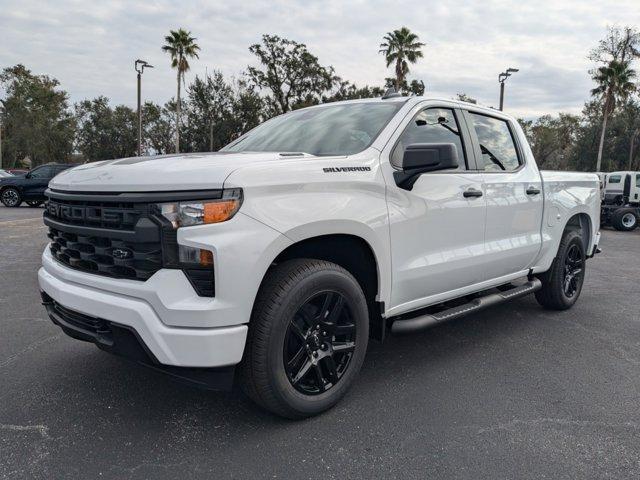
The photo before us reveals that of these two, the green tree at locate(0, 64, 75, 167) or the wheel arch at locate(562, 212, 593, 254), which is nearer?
the wheel arch at locate(562, 212, 593, 254)

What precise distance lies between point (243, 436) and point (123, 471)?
0.59 m

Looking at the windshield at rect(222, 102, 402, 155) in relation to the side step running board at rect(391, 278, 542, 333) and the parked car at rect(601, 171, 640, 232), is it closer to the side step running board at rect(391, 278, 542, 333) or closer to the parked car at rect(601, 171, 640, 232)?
the side step running board at rect(391, 278, 542, 333)

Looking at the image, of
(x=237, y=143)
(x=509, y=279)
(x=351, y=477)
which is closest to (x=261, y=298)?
(x=351, y=477)

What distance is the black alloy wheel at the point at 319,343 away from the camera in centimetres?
275

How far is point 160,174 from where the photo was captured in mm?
2430

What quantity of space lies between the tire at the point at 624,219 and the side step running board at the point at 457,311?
44.5 ft

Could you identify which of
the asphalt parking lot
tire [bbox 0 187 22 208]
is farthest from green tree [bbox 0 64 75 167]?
the asphalt parking lot

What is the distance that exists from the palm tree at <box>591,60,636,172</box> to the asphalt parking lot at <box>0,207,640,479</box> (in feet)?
117

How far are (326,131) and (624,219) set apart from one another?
15823 millimetres

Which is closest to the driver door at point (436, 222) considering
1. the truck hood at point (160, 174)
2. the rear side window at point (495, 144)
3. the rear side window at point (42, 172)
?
the rear side window at point (495, 144)

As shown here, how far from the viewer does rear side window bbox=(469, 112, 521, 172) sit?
410 cm

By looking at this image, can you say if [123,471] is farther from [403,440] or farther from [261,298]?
[403,440]

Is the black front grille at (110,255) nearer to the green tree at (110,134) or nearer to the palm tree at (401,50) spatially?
the palm tree at (401,50)

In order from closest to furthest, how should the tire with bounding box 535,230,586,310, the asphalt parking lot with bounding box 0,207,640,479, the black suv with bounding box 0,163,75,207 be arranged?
1. the asphalt parking lot with bounding box 0,207,640,479
2. the tire with bounding box 535,230,586,310
3. the black suv with bounding box 0,163,75,207
